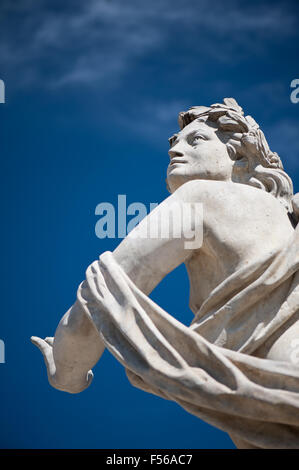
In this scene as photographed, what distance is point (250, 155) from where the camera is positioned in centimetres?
512

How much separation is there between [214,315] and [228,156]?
1340mm

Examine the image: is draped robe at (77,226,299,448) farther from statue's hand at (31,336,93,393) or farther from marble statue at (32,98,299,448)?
statue's hand at (31,336,93,393)

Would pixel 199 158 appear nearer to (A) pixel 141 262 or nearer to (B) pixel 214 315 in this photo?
(A) pixel 141 262

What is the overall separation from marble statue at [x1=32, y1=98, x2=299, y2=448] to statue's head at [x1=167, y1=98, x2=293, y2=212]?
0.01m

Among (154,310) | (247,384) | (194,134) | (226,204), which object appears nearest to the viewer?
(247,384)

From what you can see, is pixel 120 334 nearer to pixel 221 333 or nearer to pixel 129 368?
pixel 129 368

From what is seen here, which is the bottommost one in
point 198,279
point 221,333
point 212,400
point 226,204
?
point 212,400

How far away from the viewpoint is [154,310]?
13.9 ft

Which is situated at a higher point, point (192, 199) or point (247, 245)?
point (192, 199)

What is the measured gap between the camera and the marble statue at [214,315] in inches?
157

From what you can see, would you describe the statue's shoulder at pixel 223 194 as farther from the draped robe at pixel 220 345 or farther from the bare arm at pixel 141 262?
the draped robe at pixel 220 345

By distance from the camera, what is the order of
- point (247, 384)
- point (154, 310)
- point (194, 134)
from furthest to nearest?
point (194, 134) < point (154, 310) < point (247, 384)

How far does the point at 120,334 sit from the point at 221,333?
2.03ft
